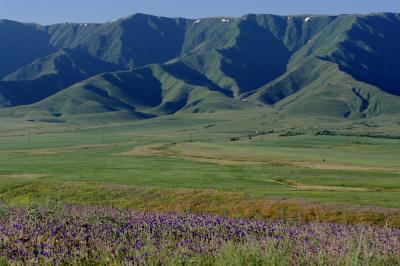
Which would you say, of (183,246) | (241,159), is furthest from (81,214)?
(241,159)

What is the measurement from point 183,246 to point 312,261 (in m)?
2.90

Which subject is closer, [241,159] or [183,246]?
[183,246]

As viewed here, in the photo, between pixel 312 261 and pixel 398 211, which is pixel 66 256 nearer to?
pixel 312 261

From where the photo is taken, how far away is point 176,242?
13328mm

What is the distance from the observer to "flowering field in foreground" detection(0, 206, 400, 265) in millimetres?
11141

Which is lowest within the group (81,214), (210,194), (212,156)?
(212,156)

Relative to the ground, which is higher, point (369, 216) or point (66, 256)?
point (66, 256)

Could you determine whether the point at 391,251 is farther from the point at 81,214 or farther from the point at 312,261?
the point at 81,214

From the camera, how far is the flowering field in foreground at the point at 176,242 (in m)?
11.1

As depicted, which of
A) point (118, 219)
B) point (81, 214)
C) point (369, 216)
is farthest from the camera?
point (369, 216)

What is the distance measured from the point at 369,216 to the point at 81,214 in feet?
62.2

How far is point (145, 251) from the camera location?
11617mm

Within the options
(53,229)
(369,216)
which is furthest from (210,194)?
(53,229)

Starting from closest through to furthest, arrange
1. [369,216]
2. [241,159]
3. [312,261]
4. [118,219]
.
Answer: [312,261] → [118,219] → [369,216] → [241,159]
